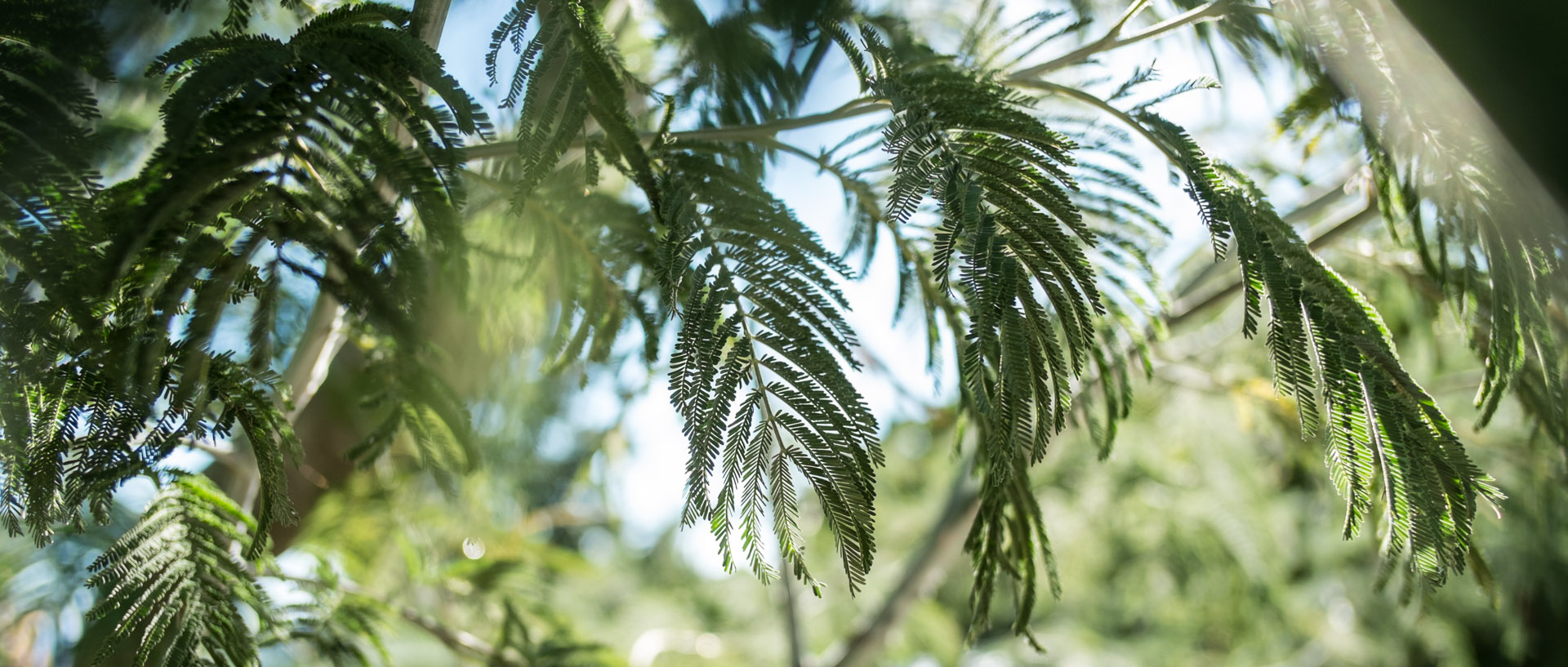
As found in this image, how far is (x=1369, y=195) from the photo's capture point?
1.23 m

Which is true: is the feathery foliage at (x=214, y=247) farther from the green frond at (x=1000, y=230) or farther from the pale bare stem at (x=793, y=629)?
the pale bare stem at (x=793, y=629)

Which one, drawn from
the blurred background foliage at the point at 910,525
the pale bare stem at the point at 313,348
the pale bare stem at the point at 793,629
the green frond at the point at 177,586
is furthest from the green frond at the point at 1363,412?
the pale bare stem at the point at 793,629

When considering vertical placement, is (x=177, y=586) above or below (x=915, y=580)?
above

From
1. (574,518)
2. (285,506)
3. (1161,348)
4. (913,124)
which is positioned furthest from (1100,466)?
(285,506)

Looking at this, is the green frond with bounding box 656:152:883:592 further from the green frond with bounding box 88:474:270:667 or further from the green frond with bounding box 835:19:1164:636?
the green frond with bounding box 88:474:270:667

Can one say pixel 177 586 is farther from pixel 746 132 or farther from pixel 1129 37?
pixel 1129 37

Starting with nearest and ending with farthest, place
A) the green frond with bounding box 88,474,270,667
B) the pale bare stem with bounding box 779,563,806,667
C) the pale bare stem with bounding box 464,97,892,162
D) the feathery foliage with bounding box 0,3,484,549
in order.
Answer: the feathery foliage with bounding box 0,3,484,549 → the green frond with bounding box 88,474,270,667 → the pale bare stem with bounding box 464,97,892,162 → the pale bare stem with bounding box 779,563,806,667

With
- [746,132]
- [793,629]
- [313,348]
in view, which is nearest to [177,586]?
[313,348]

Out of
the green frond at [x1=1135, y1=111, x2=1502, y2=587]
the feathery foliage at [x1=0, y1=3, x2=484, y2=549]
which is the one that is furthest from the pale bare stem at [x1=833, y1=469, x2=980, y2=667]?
the feathery foliage at [x1=0, y1=3, x2=484, y2=549]

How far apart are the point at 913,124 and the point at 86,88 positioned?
0.76 m

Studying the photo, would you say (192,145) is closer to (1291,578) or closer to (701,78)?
(701,78)

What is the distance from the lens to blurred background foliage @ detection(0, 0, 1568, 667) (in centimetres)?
138

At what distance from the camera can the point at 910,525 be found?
3842 mm

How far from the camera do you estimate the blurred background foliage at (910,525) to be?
138cm
